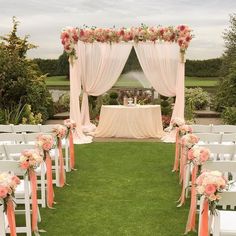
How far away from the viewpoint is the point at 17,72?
583 inches

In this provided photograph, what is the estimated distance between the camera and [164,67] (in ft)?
42.1

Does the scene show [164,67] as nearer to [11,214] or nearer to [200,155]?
[200,155]

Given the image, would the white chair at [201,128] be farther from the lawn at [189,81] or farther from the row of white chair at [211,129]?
the lawn at [189,81]

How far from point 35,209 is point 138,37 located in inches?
324

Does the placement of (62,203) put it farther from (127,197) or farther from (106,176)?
(106,176)

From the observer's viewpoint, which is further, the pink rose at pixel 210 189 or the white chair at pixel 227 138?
the white chair at pixel 227 138

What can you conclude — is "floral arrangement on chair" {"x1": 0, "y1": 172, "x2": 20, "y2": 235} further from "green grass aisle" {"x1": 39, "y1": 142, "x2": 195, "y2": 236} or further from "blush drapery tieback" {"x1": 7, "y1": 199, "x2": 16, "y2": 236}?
"green grass aisle" {"x1": 39, "y1": 142, "x2": 195, "y2": 236}

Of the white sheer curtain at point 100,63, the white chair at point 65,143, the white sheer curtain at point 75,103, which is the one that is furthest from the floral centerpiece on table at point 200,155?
the white sheer curtain at point 100,63

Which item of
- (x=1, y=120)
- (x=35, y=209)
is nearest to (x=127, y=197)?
Answer: (x=35, y=209)

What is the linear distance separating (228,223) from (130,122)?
8.41 metres

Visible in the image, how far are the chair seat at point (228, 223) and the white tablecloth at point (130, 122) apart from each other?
809 centimetres

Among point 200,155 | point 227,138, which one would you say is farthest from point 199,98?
point 200,155

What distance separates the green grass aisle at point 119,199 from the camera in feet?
18.3

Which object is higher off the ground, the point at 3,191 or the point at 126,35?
the point at 126,35
